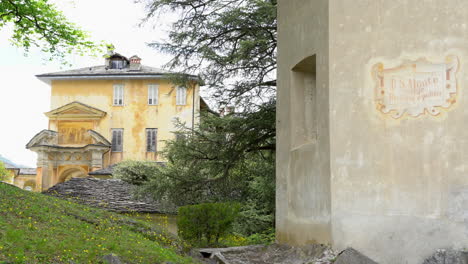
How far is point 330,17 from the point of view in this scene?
10.3m

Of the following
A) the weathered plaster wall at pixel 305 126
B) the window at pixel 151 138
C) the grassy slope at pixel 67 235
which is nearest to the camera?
the grassy slope at pixel 67 235

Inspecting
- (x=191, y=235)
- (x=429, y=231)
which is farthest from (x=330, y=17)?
(x=191, y=235)

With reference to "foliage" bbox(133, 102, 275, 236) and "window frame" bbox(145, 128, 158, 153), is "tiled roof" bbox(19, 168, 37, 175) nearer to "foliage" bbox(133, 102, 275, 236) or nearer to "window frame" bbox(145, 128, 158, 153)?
"window frame" bbox(145, 128, 158, 153)

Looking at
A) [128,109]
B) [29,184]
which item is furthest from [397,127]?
[29,184]

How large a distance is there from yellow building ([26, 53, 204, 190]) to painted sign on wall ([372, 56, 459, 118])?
32.7 meters

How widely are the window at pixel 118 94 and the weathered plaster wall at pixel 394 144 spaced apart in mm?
34591

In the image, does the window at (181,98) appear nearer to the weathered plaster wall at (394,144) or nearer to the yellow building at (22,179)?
the yellow building at (22,179)

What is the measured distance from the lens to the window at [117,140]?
141ft

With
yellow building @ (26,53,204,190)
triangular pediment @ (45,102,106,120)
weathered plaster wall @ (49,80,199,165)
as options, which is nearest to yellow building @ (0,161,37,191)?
yellow building @ (26,53,204,190)

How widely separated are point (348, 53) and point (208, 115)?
8028mm

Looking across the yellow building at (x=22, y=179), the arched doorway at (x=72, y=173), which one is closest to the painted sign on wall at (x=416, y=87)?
the arched doorway at (x=72, y=173)

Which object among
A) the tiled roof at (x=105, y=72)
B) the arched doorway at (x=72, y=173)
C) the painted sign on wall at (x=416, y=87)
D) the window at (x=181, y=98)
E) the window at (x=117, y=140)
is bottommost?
the arched doorway at (x=72, y=173)

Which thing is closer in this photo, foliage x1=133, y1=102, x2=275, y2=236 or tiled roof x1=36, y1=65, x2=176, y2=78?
foliage x1=133, y1=102, x2=275, y2=236

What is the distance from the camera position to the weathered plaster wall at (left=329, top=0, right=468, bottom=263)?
9.46 metres
